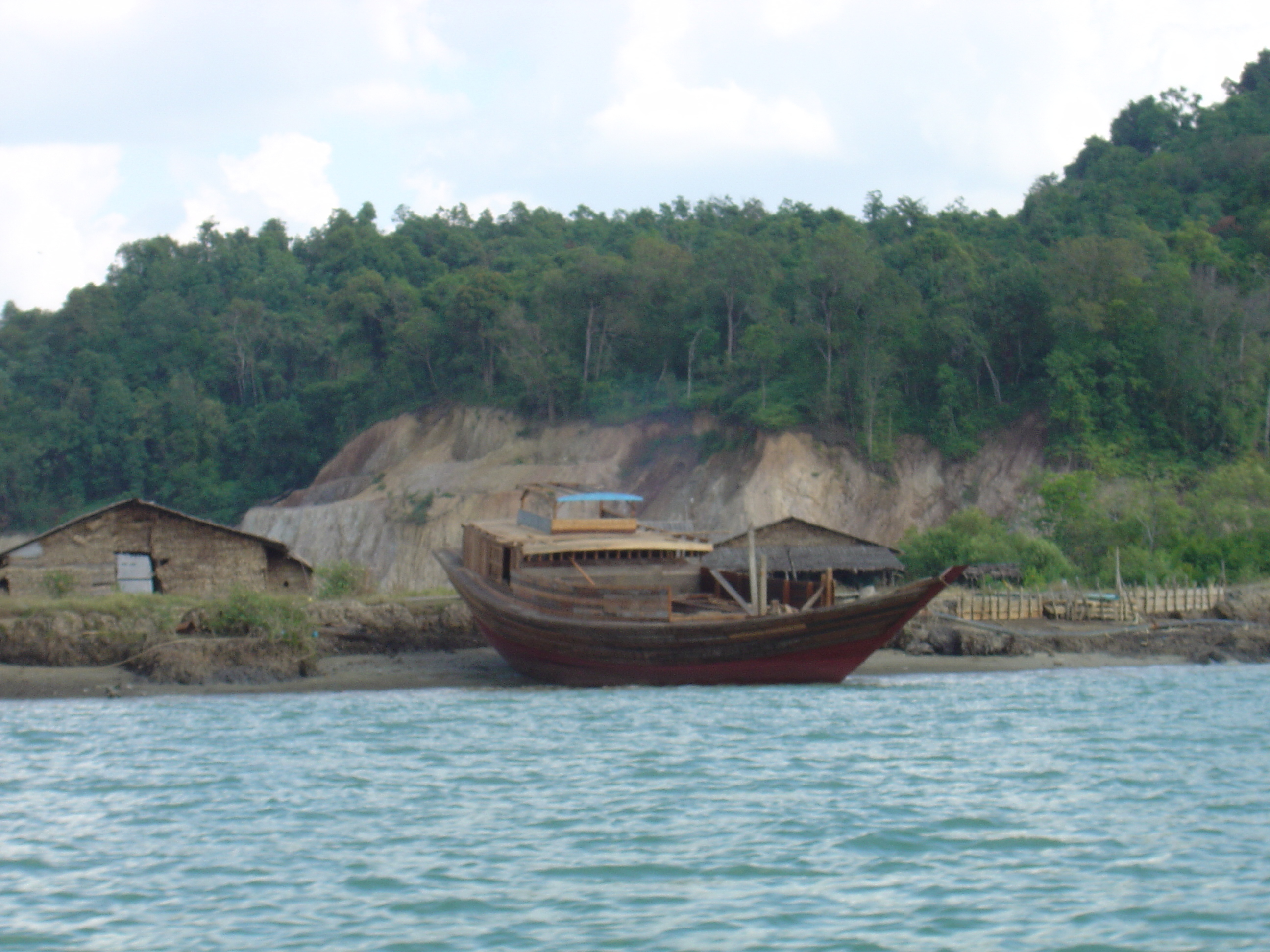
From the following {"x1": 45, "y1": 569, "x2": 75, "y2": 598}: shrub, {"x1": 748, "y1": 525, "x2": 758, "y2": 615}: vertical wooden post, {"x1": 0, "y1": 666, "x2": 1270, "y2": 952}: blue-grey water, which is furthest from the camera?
{"x1": 45, "y1": 569, "x2": 75, "y2": 598}: shrub

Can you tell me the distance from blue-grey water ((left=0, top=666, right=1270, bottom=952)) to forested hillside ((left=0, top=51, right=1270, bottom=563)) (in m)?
31.0

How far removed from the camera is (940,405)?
→ 5244cm

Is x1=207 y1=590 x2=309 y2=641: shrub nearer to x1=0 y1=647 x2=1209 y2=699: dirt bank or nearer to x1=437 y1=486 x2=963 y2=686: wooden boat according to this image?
x1=0 y1=647 x2=1209 y2=699: dirt bank

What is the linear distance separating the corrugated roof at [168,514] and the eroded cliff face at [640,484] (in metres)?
17.0

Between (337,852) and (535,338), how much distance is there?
48562mm

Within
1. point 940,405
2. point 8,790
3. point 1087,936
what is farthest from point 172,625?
point 940,405

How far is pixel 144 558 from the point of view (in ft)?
94.8

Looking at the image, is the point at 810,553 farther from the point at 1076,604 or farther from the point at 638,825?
the point at 638,825

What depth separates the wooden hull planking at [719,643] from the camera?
20.7m

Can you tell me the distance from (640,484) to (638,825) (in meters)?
41.7

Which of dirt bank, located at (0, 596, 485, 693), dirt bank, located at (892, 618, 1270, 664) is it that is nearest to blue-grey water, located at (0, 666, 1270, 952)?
dirt bank, located at (0, 596, 485, 693)

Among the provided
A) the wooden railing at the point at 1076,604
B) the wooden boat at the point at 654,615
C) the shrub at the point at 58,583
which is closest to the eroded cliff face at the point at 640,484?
the wooden railing at the point at 1076,604

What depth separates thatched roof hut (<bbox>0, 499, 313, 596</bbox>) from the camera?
27.7m

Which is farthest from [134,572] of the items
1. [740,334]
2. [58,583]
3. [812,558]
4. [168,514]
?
[740,334]
